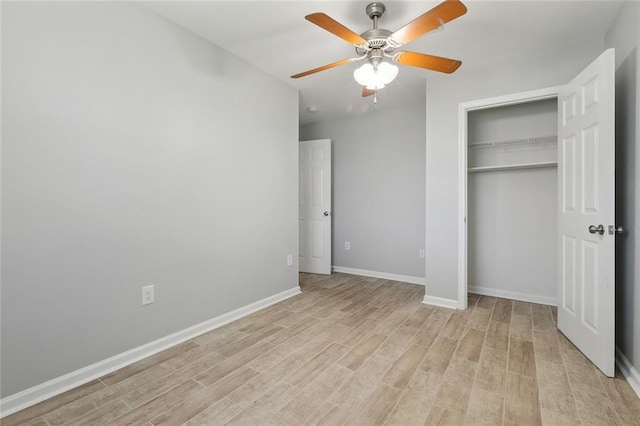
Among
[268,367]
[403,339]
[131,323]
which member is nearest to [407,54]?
[403,339]

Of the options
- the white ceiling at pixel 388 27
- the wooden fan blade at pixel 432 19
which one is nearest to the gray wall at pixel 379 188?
the white ceiling at pixel 388 27

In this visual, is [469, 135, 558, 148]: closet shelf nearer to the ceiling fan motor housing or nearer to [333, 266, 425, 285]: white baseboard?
[333, 266, 425, 285]: white baseboard

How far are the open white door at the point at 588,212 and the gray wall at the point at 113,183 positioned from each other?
2685 mm

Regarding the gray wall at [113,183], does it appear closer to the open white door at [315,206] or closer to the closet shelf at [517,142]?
the open white door at [315,206]

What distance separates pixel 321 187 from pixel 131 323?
3046 millimetres

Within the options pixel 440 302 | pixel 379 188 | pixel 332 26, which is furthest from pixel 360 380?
pixel 379 188

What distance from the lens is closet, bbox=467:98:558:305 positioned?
3.18 meters

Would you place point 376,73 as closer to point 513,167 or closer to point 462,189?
point 462,189

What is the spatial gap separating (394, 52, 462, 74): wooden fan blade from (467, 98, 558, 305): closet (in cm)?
169

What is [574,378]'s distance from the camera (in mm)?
1828

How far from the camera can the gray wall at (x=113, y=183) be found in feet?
5.18

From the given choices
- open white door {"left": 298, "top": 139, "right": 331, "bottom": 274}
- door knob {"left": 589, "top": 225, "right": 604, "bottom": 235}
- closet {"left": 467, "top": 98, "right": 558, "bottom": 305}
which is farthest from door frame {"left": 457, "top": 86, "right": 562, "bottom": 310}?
open white door {"left": 298, "top": 139, "right": 331, "bottom": 274}

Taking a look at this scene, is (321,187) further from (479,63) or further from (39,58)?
(39,58)

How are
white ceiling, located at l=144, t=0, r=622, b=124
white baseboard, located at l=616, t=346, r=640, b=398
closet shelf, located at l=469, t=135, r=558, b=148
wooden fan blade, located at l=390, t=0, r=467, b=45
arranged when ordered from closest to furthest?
wooden fan blade, located at l=390, t=0, r=467, b=45 < white baseboard, located at l=616, t=346, r=640, b=398 < white ceiling, located at l=144, t=0, r=622, b=124 < closet shelf, located at l=469, t=135, r=558, b=148
